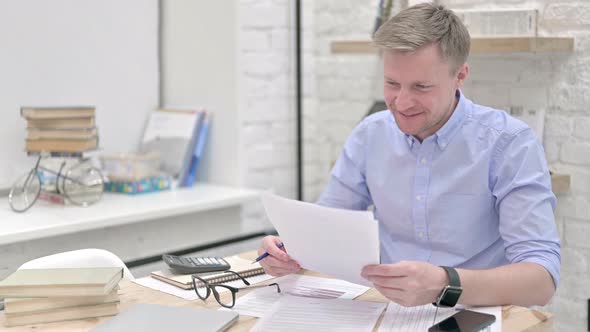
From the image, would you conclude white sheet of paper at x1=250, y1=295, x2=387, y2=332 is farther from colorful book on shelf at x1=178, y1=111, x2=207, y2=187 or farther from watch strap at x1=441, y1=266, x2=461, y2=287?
colorful book on shelf at x1=178, y1=111, x2=207, y2=187

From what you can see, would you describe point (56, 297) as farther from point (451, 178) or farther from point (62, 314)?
point (451, 178)

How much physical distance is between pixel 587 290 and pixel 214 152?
1.53 metres

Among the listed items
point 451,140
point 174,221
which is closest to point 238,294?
point 451,140

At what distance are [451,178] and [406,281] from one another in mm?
484

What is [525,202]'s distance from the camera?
69.7 inches

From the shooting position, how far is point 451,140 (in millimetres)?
1947

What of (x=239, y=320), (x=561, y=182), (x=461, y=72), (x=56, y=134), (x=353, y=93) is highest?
(x=461, y=72)

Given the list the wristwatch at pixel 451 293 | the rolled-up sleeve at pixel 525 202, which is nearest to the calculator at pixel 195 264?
the wristwatch at pixel 451 293

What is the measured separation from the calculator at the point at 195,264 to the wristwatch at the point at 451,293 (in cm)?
57

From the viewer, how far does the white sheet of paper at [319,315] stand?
1.51m

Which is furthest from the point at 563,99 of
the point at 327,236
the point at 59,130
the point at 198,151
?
the point at 59,130

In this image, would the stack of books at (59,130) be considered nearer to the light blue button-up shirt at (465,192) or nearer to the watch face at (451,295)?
the light blue button-up shirt at (465,192)

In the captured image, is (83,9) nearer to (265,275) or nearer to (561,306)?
(265,275)

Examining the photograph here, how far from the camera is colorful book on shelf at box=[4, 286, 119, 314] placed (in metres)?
1.54
